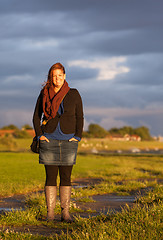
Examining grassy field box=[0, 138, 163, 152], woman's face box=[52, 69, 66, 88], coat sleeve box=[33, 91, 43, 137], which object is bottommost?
grassy field box=[0, 138, 163, 152]

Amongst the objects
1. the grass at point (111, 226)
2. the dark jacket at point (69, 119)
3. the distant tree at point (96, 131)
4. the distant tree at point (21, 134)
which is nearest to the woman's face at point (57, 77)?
the dark jacket at point (69, 119)

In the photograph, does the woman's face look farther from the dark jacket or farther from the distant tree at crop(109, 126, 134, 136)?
the distant tree at crop(109, 126, 134, 136)

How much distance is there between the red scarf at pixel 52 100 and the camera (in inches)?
270

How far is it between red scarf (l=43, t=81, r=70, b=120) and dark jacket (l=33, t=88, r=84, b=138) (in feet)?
0.25

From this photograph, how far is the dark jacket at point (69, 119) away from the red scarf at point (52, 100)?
0.08 m

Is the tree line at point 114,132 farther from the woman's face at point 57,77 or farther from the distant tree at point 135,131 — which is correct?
the woman's face at point 57,77

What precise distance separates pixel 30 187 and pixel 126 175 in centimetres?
625

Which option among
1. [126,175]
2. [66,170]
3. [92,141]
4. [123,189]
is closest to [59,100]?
[66,170]

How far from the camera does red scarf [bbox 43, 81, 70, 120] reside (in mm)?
6848

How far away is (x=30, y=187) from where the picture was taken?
13.3 metres

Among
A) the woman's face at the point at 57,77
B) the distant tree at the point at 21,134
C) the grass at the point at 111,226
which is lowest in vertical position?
the grass at the point at 111,226

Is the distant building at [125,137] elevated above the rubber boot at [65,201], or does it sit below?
above

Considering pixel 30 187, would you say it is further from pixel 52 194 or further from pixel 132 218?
pixel 132 218

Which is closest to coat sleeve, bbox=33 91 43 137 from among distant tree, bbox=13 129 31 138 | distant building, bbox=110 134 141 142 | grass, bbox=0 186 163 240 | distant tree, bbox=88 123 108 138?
grass, bbox=0 186 163 240
